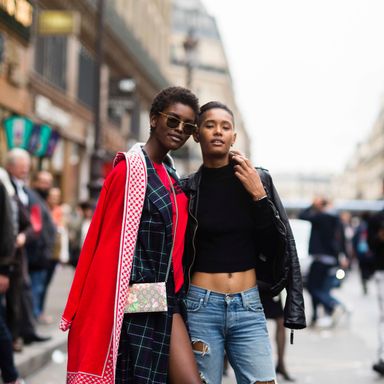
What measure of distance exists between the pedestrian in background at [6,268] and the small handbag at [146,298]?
249cm

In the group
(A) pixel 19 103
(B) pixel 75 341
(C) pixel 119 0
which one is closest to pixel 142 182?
(B) pixel 75 341

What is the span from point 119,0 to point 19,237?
2716 cm

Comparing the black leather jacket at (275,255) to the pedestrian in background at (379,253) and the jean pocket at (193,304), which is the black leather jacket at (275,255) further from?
the pedestrian in background at (379,253)

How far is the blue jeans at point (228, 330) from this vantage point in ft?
12.2

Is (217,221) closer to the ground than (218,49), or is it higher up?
closer to the ground

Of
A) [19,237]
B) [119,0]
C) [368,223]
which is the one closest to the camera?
[19,237]

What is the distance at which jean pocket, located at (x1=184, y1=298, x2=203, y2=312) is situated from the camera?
3713 millimetres

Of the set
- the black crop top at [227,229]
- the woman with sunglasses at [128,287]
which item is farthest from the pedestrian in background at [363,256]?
the woman with sunglasses at [128,287]

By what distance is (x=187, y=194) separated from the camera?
3771 mm

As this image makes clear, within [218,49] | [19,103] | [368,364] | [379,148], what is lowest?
[368,364]

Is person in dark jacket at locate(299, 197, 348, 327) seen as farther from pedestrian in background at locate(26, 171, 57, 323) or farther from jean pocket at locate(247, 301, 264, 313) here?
jean pocket at locate(247, 301, 264, 313)

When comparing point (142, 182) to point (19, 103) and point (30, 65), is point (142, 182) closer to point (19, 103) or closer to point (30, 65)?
point (19, 103)

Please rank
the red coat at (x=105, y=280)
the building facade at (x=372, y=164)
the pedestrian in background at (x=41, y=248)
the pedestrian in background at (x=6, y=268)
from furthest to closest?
the building facade at (x=372, y=164), the pedestrian in background at (x=41, y=248), the pedestrian in background at (x=6, y=268), the red coat at (x=105, y=280)

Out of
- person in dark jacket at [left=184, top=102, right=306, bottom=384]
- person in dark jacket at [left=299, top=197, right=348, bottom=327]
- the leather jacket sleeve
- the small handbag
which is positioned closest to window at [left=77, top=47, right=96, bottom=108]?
person in dark jacket at [left=299, top=197, right=348, bottom=327]
